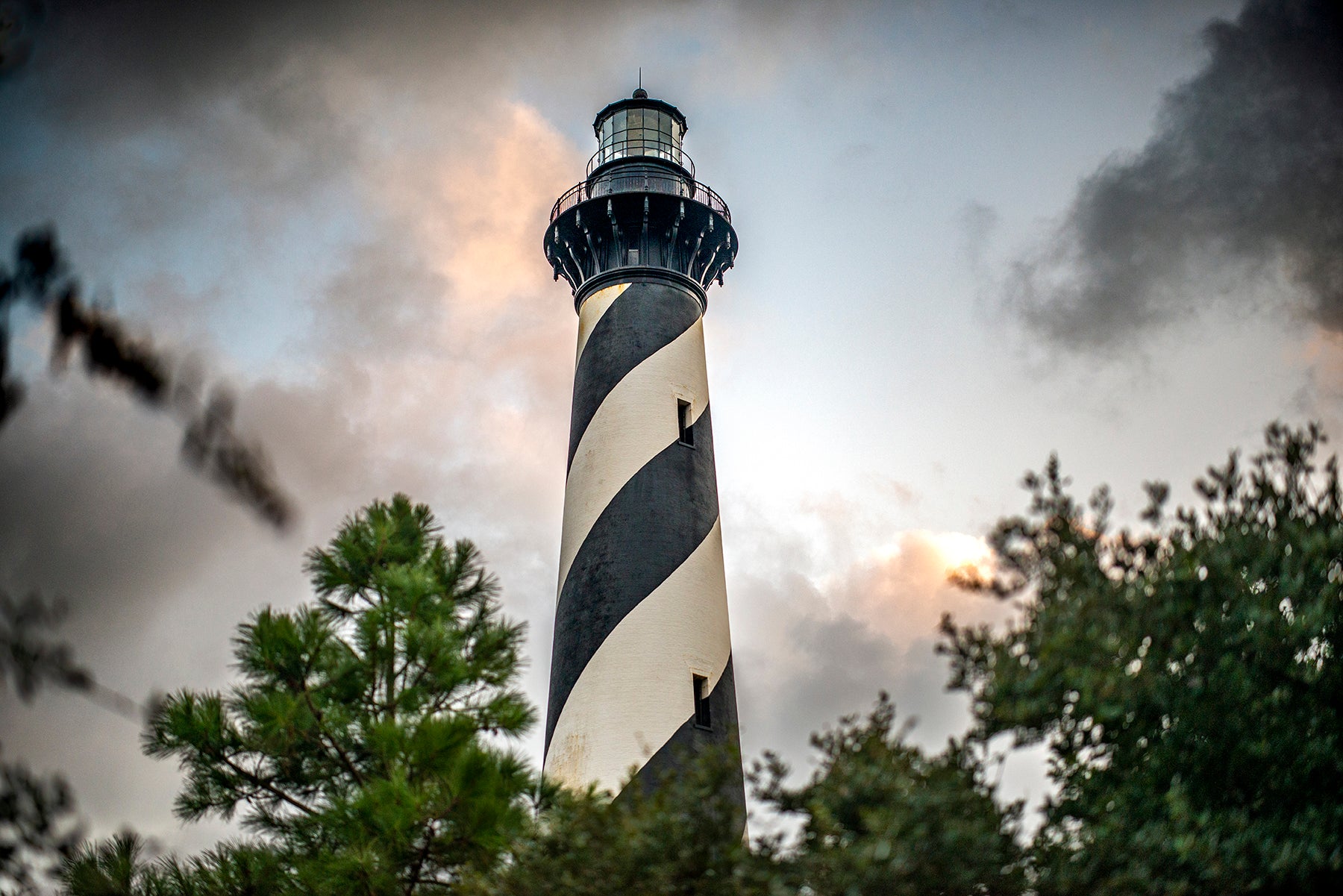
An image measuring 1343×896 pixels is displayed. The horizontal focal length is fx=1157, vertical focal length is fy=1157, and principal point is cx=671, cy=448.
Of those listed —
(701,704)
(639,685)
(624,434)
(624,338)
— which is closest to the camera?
(639,685)

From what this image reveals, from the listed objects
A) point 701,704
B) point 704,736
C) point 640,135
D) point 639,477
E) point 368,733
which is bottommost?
point 368,733

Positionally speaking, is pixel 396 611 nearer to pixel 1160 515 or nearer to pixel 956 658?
pixel 956 658

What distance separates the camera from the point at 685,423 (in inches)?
789

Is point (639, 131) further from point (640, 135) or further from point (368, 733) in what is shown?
point (368, 733)

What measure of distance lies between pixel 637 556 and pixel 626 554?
180 mm

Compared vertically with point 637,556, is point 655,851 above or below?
below

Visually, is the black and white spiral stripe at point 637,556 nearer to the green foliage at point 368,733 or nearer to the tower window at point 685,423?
the tower window at point 685,423

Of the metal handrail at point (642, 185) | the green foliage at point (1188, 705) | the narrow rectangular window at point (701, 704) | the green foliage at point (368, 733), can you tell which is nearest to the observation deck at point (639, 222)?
the metal handrail at point (642, 185)

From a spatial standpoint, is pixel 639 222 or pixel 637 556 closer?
pixel 637 556

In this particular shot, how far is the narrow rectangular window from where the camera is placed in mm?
17328

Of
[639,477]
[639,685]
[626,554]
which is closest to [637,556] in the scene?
[626,554]

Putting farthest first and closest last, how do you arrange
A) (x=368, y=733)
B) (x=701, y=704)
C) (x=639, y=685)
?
(x=701, y=704) → (x=639, y=685) → (x=368, y=733)

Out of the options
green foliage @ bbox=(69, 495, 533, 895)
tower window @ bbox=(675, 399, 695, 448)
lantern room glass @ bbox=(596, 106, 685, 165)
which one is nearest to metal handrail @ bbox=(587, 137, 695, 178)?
lantern room glass @ bbox=(596, 106, 685, 165)

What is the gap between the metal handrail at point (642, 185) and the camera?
22000 mm
